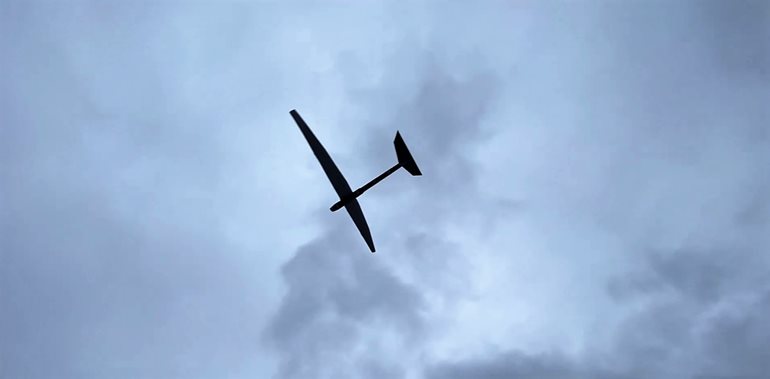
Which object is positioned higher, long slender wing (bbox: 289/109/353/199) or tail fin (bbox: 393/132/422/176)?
long slender wing (bbox: 289/109/353/199)

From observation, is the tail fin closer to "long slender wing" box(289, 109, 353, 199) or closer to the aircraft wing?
the aircraft wing

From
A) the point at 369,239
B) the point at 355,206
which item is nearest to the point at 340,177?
the point at 355,206

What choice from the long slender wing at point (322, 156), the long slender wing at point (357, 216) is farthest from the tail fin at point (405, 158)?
the long slender wing at point (357, 216)

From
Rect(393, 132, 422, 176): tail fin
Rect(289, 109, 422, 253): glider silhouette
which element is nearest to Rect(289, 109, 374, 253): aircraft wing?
Rect(289, 109, 422, 253): glider silhouette

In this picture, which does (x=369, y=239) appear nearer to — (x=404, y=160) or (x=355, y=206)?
(x=355, y=206)

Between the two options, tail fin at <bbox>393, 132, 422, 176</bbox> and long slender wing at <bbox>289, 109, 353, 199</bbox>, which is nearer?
long slender wing at <bbox>289, 109, 353, 199</bbox>

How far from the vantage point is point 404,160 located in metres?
77.7

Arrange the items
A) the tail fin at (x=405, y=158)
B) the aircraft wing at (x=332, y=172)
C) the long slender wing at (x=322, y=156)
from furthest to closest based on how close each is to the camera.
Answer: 1. the tail fin at (x=405, y=158)
2. the aircraft wing at (x=332, y=172)
3. the long slender wing at (x=322, y=156)

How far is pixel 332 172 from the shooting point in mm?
77688

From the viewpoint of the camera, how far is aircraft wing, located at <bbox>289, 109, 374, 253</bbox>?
7631cm

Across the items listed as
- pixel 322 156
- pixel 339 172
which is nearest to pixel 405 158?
pixel 339 172

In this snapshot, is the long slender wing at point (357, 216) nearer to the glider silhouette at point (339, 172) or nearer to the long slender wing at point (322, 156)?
the glider silhouette at point (339, 172)

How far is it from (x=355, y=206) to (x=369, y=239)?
215 inches

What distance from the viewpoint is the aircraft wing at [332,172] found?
76312 mm
